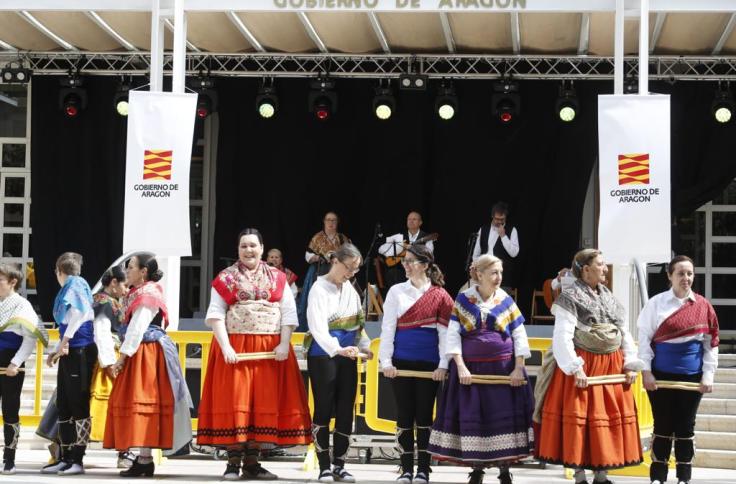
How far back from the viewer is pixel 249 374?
7574 millimetres

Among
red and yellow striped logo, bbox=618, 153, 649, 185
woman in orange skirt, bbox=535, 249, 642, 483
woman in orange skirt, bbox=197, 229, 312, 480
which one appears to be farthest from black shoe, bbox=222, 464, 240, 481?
red and yellow striped logo, bbox=618, 153, 649, 185

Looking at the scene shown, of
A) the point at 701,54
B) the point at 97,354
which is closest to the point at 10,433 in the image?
the point at 97,354

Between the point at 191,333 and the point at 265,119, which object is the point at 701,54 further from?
the point at 191,333

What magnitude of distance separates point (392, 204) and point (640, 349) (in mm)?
7487

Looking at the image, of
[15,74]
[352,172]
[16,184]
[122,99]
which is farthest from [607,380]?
[16,184]

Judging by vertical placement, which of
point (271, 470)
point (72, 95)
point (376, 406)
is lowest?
point (271, 470)

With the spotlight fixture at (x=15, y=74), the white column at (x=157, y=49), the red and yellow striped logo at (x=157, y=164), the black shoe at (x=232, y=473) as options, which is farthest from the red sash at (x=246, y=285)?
the spotlight fixture at (x=15, y=74)

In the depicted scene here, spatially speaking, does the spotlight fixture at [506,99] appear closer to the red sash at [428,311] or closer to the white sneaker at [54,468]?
the red sash at [428,311]

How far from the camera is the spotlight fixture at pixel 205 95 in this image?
13688 mm

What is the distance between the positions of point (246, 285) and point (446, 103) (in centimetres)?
663

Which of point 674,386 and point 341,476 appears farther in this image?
point 341,476

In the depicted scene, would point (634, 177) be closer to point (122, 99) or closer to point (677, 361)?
point (677, 361)

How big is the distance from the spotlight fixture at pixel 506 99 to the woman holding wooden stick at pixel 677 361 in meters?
6.34

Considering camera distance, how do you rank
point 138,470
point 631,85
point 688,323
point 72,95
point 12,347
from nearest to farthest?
1. point 688,323
2. point 138,470
3. point 12,347
4. point 631,85
5. point 72,95
